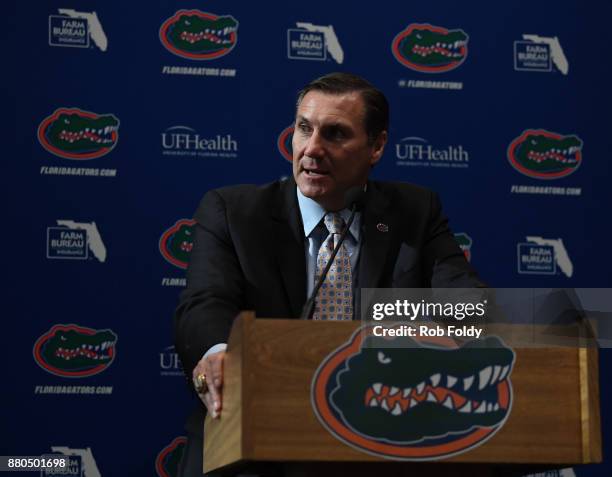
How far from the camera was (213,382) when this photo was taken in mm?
1875

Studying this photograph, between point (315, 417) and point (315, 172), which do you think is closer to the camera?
point (315, 417)

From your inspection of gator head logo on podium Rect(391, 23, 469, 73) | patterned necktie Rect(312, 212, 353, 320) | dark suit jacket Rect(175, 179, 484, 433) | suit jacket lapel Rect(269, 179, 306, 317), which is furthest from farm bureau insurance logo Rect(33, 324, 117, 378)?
gator head logo on podium Rect(391, 23, 469, 73)

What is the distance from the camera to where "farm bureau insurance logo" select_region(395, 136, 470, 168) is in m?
3.68

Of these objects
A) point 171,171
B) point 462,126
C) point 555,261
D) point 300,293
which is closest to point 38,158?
point 171,171

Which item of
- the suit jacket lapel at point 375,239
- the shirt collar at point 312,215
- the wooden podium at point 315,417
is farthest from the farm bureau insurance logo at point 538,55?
the wooden podium at point 315,417

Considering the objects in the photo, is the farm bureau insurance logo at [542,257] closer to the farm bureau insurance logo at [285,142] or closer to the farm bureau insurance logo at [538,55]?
the farm bureau insurance logo at [538,55]

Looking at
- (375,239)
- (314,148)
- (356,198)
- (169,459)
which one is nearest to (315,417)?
(356,198)

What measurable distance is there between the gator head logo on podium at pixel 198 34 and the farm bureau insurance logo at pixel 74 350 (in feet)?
3.34

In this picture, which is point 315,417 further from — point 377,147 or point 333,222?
point 377,147

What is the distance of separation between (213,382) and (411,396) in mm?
406

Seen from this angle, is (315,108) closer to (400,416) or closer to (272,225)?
(272,225)

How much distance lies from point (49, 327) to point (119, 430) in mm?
408

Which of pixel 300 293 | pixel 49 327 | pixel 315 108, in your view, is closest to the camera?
pixel 300 293

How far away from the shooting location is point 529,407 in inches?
67.1
